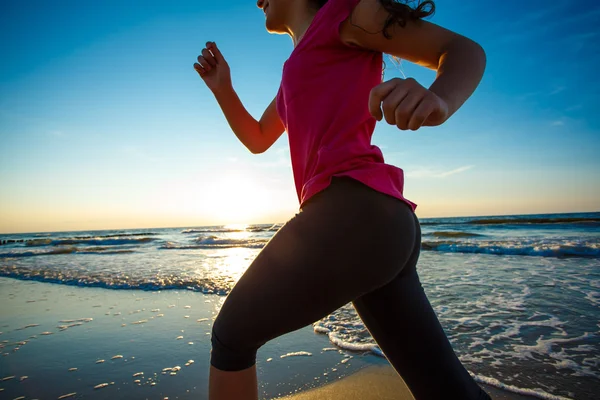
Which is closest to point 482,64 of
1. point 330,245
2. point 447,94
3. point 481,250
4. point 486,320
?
point 447,94

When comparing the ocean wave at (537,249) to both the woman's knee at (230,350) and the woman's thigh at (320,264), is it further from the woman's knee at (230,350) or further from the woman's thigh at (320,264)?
the woman's knee at (230,350)

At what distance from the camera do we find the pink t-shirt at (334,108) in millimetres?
961

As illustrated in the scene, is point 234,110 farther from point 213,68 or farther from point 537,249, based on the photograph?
point 537,249

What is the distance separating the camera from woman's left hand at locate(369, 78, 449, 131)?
0.71m

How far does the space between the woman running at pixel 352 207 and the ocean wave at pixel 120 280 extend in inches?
214

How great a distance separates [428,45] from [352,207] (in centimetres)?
51

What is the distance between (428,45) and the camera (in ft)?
3.13

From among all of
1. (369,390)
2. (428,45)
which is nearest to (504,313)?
(369,390)

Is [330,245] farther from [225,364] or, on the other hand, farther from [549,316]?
[549,316]

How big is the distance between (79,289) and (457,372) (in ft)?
25.8

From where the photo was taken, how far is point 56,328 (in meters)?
4.43

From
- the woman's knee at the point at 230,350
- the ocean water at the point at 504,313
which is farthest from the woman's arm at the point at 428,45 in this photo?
the ocean water at the point at 504,313

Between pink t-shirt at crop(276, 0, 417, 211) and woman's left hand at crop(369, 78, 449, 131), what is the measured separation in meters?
0.22

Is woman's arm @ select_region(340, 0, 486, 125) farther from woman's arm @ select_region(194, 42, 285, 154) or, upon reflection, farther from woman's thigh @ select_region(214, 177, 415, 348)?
woman's arm @ select_region(194, 42, 285, 154)
